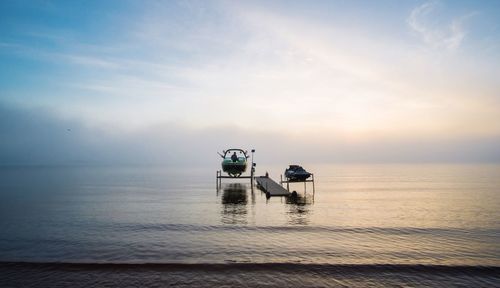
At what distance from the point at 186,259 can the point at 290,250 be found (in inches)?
203

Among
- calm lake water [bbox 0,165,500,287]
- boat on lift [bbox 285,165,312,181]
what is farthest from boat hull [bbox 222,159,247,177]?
calm lake water [bbox 0,165,500,287]

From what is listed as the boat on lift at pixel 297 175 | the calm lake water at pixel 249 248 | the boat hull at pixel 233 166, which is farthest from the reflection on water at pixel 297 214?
the boat hull at pixel 233 166

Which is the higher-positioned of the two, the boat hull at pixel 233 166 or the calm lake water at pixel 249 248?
the boat hull at pixel 233 166

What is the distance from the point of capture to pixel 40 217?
1091 inches

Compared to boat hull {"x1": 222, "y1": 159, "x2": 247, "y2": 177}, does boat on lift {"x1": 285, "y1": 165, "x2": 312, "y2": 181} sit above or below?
below

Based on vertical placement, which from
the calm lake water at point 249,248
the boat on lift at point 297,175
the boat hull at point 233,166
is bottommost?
the calm lake water at point 249,248

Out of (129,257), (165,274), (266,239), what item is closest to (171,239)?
(129,257)

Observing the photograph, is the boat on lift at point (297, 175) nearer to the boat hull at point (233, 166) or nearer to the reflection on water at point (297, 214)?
the boat hull at point (233, 166)

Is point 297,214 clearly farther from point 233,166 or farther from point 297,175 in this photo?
point 233,166

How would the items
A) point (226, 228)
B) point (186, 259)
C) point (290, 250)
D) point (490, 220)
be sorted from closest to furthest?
point (186, 259) → point (290, 250) → point (226, 228) → point (490, 220)

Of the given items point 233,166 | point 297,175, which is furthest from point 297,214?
point 233,166

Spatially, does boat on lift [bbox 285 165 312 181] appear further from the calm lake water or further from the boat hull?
the calm lake water

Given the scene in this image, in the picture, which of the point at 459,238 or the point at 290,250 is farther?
the point at 459,238

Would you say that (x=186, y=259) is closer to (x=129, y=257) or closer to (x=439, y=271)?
(x=129, y=257)
